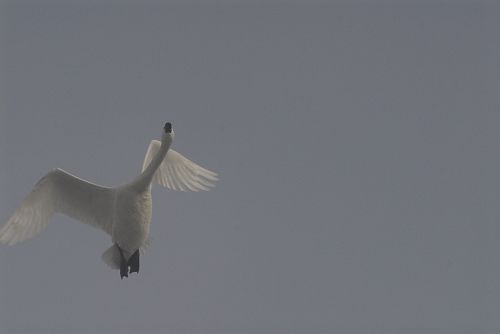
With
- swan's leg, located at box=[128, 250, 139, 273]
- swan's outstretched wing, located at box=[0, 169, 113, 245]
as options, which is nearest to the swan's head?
swan's outstretched wing, located at box=[0, 169, 113, 245]

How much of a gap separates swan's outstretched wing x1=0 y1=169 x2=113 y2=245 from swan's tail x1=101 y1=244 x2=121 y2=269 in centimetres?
52

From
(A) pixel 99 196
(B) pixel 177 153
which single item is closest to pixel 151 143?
(B) pixel 177 153

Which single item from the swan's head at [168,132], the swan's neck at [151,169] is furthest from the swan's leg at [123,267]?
the swan's head at [168,132]

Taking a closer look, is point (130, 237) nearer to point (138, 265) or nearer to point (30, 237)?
point (138, 265)

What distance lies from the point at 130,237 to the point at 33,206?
2.66 meters

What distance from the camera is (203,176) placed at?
23094mm

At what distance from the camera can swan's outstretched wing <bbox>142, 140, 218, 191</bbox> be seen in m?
23.1

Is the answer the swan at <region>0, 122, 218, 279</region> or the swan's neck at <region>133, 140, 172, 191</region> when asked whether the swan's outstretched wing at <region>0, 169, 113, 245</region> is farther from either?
the swan's neck at <region>133, 140, 172, 191</region>

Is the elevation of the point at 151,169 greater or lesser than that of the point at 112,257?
greater

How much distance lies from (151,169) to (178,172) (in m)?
3.03

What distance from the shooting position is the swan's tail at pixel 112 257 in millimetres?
21761

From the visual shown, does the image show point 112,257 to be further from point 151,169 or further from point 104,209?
point 151,169

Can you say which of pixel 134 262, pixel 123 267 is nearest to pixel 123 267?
pixel 123 267

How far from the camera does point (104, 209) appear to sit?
21.5 metres
